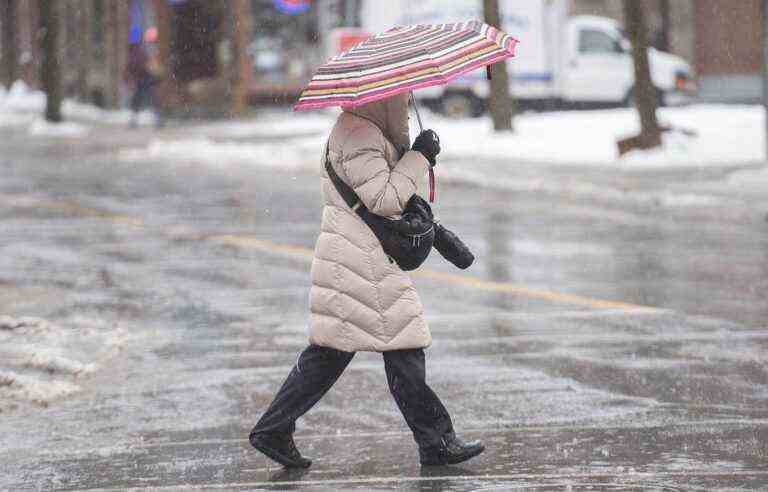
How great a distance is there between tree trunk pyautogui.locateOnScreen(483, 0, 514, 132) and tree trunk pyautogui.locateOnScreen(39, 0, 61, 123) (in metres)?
14.0

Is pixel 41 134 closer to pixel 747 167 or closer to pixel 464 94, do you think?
pixel 464 94

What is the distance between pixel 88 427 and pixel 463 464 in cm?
193

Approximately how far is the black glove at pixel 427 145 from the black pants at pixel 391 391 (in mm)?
778

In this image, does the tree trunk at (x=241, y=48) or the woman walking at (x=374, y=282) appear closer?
the woman walking at (x=374, y=282)

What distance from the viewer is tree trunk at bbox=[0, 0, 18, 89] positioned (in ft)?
193

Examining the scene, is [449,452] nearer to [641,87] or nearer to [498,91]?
[641,87]

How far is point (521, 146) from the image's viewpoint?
78.8 ft

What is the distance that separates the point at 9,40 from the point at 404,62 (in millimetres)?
56242

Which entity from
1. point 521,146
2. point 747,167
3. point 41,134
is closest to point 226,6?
point 41,134

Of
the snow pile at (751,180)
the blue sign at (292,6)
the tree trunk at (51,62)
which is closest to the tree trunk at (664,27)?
the blue sign at (292,6)

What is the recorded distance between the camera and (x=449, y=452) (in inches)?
244

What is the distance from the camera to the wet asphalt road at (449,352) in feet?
20.8

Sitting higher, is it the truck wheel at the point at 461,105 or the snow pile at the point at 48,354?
the snow pile at the point at 48,354

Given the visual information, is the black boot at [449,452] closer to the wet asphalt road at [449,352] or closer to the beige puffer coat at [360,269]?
the wet asphalt road at [449,352]
